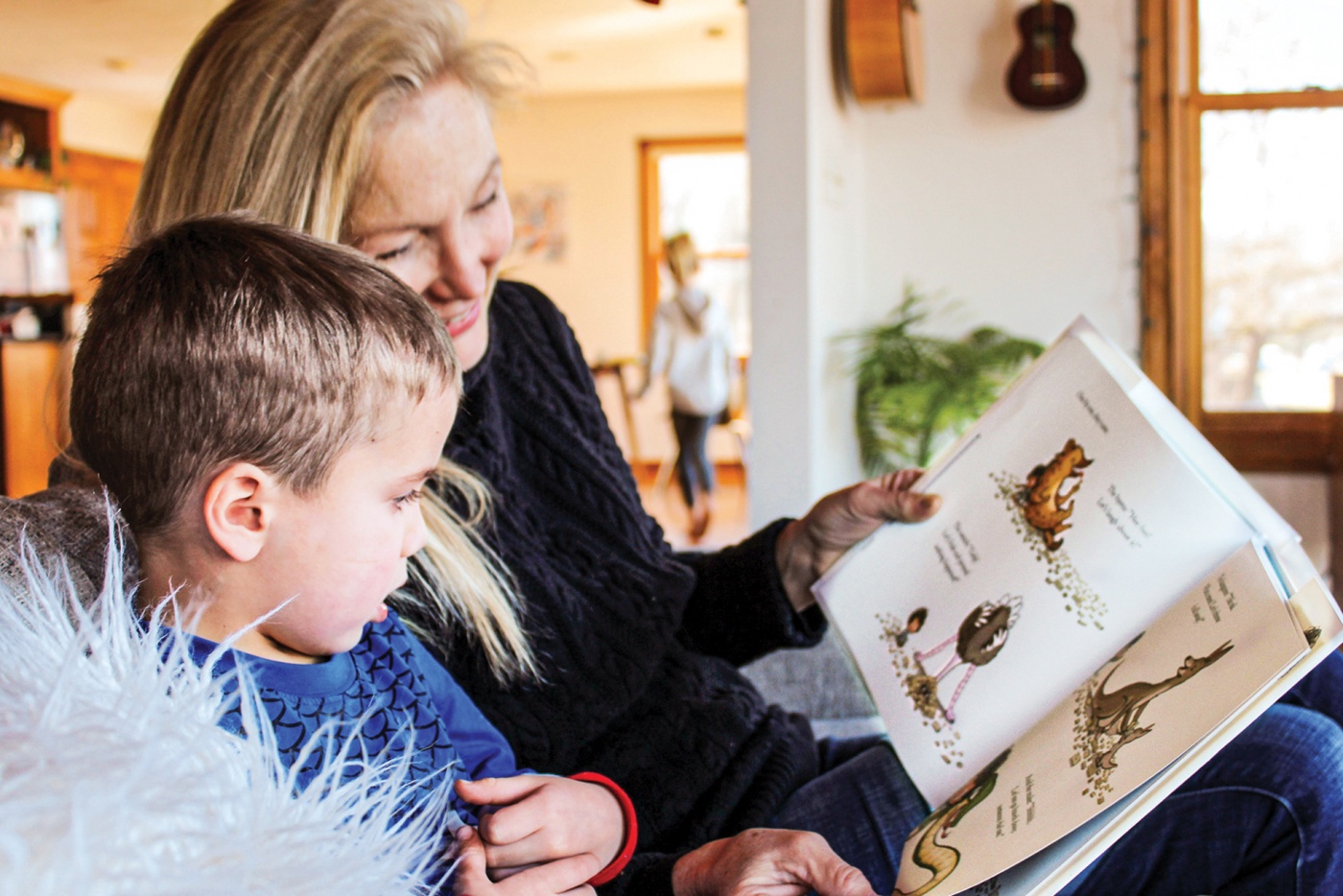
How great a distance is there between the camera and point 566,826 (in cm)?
72

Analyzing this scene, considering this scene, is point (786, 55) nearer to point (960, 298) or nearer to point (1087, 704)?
point (960, 298)

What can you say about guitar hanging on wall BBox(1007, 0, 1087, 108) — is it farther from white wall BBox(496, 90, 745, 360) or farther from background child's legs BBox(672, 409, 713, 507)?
white wall BBox(496, 90, 745, 360)

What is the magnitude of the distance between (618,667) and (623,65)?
733cm

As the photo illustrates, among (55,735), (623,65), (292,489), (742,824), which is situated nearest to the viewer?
(55,735)

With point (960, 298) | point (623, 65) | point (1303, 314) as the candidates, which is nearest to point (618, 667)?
point (960, 298)

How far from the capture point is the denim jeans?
2.40 ft

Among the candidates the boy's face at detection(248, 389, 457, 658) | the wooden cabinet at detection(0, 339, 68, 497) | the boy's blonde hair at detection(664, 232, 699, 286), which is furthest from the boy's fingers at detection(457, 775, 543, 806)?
the wooden cabinet at detection(0, 339, 68, 497)

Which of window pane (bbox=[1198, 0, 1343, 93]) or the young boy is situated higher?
window pane (bbox=[1198, 0, 1343, 93])

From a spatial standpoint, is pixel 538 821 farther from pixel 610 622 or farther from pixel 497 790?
pixel 610 622

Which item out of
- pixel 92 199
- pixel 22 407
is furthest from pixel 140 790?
pixel 92 199

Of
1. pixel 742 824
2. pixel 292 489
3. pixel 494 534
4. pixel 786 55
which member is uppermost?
pixel 786 55

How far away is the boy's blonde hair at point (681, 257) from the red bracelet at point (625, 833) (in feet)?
15.5

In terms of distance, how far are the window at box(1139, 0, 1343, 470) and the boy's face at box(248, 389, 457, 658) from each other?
364 cm

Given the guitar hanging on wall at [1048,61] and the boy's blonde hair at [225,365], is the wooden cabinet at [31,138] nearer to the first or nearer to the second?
the guitar hanging on wall at [1048,61]
